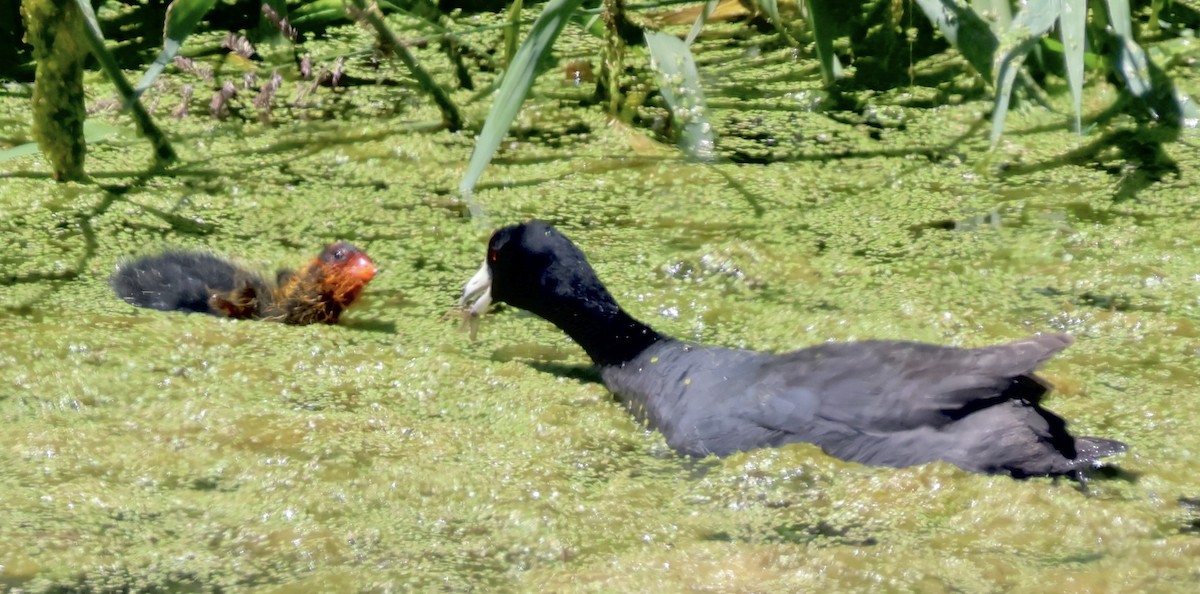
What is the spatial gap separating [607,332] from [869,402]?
74cm

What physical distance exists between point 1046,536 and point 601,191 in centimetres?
198

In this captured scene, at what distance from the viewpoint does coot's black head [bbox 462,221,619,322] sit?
3.49 metres

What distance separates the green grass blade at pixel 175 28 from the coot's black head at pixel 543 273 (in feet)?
3.35

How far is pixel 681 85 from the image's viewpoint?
428 cm

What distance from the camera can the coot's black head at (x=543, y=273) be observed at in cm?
Answer: 349

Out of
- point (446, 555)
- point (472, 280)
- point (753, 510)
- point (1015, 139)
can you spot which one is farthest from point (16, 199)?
point (1015, 139)

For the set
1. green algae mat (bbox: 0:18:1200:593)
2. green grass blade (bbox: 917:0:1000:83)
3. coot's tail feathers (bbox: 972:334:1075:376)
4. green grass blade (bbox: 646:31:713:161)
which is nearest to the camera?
green algae mat (bbox: 0:18:1200:593)

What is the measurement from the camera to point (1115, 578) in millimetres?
2488

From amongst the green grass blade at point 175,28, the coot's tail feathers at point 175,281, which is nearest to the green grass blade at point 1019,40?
the coot's tail feathers at point 175,281

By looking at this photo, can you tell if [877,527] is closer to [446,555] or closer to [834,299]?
[446,555]

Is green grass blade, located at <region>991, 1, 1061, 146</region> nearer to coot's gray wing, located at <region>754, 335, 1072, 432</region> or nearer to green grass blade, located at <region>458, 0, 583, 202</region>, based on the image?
coot's gray wing, located at <region>754, 335, 1072, 432</region>

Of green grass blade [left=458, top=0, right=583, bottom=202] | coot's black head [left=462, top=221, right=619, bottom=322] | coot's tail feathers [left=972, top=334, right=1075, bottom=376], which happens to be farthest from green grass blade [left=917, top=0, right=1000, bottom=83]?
coot's tail feathers [left=972, top=334, right=1075, bottom=376]

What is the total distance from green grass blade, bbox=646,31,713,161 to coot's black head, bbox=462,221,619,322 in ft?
2.88

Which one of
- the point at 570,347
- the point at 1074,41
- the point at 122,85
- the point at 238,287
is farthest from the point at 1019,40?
the point at 122,85
